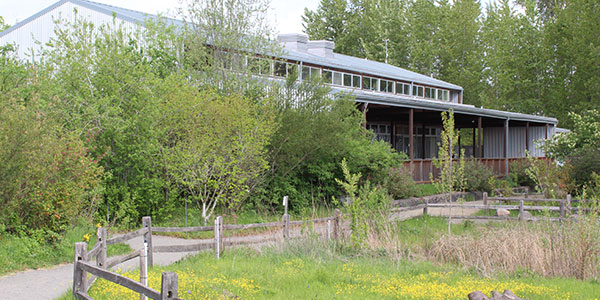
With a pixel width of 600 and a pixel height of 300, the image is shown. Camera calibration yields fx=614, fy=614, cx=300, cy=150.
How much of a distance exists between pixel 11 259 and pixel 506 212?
44.5 ft

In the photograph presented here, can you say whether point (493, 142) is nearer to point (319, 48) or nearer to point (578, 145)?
point (319, 48)

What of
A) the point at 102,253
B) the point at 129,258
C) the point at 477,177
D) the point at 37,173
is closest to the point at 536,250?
the point at 129,258

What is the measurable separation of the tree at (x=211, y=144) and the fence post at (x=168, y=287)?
8.97 m

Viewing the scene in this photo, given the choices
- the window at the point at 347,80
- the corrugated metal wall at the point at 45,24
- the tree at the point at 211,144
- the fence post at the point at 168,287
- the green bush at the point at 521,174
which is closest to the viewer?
the fence post at the point at 168,287

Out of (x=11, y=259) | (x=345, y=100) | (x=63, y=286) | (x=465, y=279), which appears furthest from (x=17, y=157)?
(x=345, y=100)

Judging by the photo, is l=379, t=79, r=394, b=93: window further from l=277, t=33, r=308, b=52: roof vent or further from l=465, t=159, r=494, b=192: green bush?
l=465, t=159, r=494, b=192: green bush

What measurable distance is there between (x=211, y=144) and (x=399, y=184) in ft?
29.5

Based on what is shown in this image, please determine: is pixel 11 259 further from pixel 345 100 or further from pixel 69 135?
pixel 345 100

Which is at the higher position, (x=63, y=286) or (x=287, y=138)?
(x=287, y=138)

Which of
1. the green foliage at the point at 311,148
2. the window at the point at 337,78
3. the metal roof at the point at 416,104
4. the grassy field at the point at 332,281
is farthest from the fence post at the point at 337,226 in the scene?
the window at the point at 337,78

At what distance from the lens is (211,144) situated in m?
15.4

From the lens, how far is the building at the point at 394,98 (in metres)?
26.1

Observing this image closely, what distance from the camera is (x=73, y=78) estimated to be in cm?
1580

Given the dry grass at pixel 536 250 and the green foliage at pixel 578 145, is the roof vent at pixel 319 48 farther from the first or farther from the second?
the dry grass at pixel 536 250
